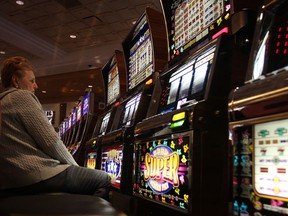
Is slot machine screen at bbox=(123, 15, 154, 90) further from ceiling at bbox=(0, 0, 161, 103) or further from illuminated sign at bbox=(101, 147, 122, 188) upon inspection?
ceiling at bbox=(0, 0, 161, 103)

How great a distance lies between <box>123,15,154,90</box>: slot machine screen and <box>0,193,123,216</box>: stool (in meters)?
1.41

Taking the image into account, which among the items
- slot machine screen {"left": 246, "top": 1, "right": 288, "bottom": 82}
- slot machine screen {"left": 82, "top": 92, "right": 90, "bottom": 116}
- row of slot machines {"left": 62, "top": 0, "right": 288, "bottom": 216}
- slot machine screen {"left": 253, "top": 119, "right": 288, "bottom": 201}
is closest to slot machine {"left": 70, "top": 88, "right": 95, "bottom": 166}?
slot machine screen {"left": 82, "top": 92, "right": 90, "bottom": 116}

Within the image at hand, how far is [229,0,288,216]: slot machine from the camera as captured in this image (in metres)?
0.87

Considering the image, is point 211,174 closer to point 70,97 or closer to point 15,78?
point 15,78

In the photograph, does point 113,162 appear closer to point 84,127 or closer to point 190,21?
point 190,21

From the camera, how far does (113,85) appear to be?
3959mm

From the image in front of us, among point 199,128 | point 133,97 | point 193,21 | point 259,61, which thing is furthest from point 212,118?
point 133,97

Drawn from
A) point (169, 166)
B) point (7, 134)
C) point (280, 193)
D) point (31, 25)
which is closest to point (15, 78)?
point (7, 134)

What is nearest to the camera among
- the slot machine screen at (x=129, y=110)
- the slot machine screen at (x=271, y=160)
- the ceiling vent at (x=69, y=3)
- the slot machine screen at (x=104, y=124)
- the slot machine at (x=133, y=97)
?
the slot machine screen at (x=271, y=160)

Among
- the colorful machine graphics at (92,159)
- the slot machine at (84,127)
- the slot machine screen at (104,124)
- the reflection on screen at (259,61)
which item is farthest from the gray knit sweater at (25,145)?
the slot machine at (84,127)

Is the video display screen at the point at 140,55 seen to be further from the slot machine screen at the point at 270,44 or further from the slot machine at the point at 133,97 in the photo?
the slot machine screen at the point at 270,44

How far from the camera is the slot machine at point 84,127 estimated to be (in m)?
4.78

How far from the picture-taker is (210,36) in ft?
5.48

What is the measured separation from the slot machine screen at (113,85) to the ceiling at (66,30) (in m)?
2.46
